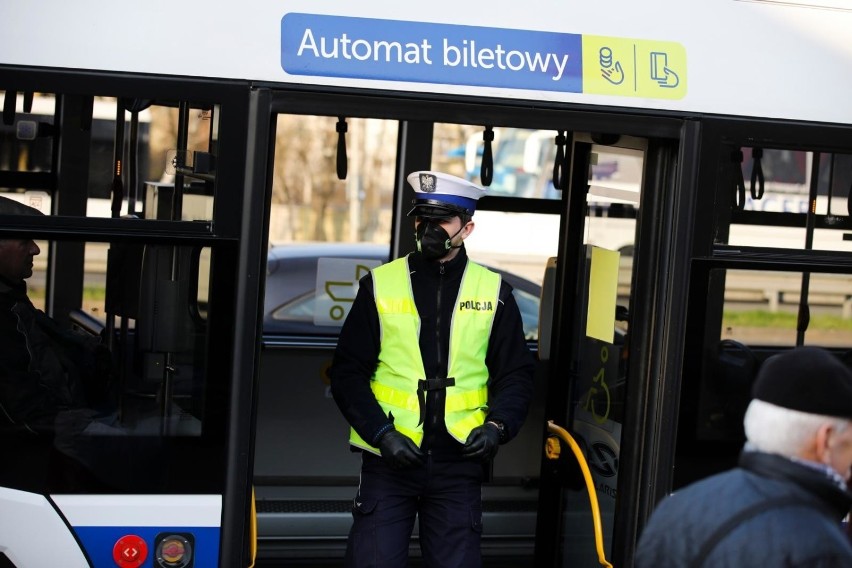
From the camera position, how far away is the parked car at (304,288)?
20.2 ft

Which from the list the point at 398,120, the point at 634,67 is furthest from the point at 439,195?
the point at 634,67

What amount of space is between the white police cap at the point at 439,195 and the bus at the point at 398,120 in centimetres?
28

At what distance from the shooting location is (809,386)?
2.04 metres

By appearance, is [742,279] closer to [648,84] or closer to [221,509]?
[648,84]

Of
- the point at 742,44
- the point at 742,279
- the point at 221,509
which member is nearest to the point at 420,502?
the point at 221,509

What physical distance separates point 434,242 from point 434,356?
0.36m

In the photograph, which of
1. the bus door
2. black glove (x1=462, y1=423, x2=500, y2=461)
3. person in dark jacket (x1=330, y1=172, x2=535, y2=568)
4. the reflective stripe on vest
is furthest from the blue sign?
black glove (x1=462, y1=423, x2=500, y2=461)

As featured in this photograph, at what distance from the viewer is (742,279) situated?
3.65 metres

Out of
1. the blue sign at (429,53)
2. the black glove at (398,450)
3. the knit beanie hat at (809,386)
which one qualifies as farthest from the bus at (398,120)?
the knit beanie hat at (809,386)

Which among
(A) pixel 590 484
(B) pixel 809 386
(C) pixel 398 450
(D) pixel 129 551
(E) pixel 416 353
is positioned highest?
(B) pixel 809 386

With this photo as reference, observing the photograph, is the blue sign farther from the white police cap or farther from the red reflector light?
the red reflector light

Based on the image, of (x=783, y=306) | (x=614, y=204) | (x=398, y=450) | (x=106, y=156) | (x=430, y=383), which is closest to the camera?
(x=106, y=156)

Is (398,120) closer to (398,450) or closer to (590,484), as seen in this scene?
(398,450)

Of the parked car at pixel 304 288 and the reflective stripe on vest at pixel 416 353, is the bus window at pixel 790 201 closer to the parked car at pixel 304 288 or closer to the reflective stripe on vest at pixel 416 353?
the reflective stripe on vest at pixel 416 353
